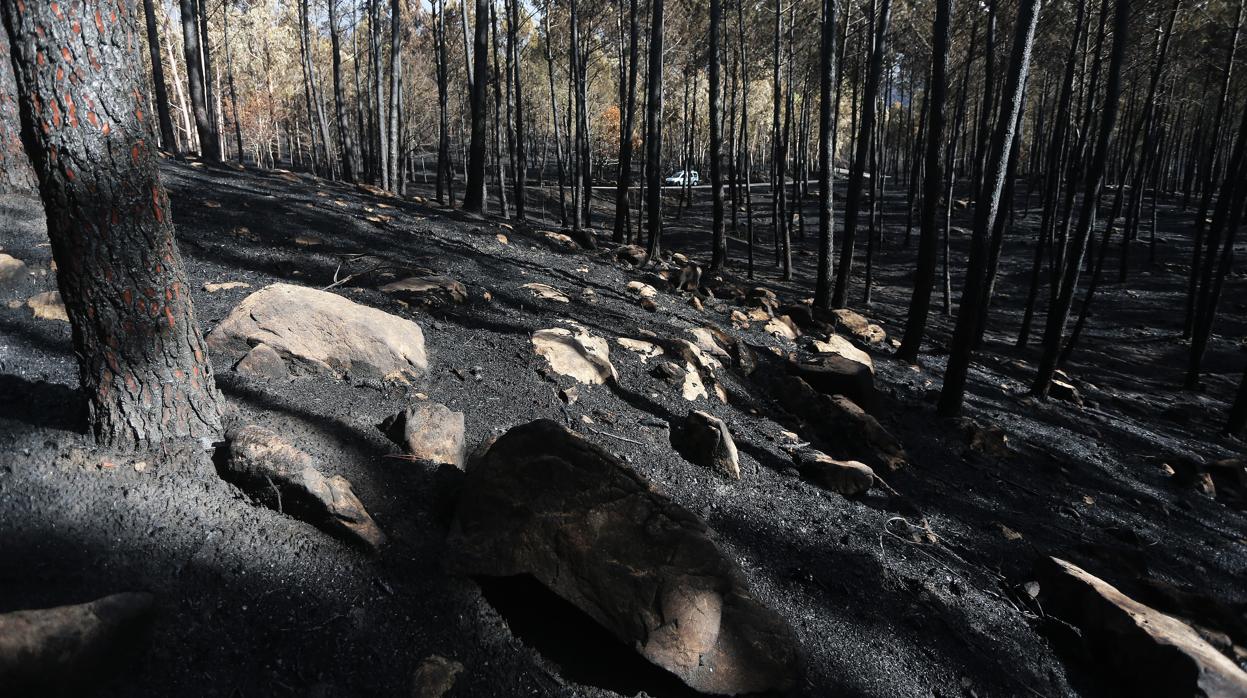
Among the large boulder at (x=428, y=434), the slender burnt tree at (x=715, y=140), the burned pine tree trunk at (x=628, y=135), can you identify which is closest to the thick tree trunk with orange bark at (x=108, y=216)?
the large boulder at (x=428, y=434)

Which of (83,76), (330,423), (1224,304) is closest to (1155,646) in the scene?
(330,423)

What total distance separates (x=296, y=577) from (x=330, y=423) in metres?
1.16

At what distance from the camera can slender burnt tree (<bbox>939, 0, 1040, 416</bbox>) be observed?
702 centimetres

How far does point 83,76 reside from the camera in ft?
8.20

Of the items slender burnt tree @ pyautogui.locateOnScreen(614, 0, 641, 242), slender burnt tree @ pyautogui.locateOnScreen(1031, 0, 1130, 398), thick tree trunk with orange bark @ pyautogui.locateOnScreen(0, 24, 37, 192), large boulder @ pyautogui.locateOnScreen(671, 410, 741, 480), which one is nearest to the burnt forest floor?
large boulder @ pyautogui.locateOnScreen(671, 410, 741, 480)

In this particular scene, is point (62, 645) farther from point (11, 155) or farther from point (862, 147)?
point (862, 147)

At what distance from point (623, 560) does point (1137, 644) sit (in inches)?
126

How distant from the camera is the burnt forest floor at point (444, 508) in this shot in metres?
2.41

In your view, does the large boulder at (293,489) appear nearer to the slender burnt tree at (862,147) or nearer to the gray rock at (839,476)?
the gray rock at (839,476)

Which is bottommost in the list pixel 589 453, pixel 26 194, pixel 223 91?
pixel 589 453

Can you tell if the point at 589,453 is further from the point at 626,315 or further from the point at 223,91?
the point at 223,91

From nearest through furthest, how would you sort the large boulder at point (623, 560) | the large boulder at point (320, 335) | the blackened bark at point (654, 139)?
the large boulder at point (623, 560) < the large boulder at point (320, 335) < the blackened bark at point (654, 139)

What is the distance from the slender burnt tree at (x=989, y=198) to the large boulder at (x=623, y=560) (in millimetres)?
6234

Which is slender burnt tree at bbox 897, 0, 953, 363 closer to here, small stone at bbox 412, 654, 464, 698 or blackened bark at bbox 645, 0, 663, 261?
blackened bark at bbox 645, 0, 663, 261
